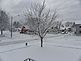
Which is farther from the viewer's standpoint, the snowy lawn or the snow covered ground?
the snow covered ground

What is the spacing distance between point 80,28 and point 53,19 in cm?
3638

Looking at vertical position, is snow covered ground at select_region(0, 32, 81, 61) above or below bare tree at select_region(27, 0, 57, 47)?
below

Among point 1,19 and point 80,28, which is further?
point 80,28

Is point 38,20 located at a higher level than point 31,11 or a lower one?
lower

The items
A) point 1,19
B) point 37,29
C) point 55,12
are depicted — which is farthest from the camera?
point 1,19

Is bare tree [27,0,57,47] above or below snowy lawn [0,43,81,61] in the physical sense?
above

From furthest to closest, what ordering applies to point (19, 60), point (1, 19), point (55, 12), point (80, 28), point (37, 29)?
1. point (80, 28)
2. point (1, 19)
3. point (55, 12)
4. point (37, 29)
5. point (19, 60)

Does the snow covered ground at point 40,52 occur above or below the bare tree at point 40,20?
below

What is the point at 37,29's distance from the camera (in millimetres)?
19188

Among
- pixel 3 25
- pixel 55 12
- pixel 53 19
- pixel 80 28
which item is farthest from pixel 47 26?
pixel 80 28

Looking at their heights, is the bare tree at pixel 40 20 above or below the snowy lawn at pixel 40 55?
above

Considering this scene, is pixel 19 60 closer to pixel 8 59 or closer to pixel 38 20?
pixel 8 59

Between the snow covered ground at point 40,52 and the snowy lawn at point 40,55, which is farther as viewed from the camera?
the snow covered ground at point 40,52

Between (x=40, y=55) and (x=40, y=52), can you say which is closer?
(x=40, y=55)
